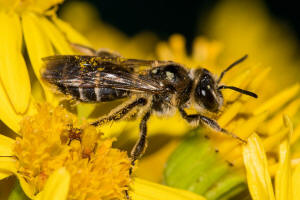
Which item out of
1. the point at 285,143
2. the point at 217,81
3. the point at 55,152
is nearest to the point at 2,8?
the point at 55,152

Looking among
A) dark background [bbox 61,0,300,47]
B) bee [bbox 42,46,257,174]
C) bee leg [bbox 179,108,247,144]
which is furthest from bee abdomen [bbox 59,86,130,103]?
dark background [bbox 61,0,300,47]

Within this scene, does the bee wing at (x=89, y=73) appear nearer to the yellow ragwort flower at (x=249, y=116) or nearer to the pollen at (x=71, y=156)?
the pollen at (x=71, y=156)

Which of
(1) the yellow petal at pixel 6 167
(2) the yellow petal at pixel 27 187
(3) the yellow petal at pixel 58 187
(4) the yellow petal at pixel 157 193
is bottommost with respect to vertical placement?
(3) the yellow petal at pixel 58 187

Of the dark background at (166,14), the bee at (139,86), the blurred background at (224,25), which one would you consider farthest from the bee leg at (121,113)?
the dark background at (166,14)

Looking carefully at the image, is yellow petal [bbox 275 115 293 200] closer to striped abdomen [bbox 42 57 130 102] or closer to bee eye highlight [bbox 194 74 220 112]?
bee eye highlight [bbox 194 74 220 112]

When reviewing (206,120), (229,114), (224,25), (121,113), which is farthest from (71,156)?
(224,25)
